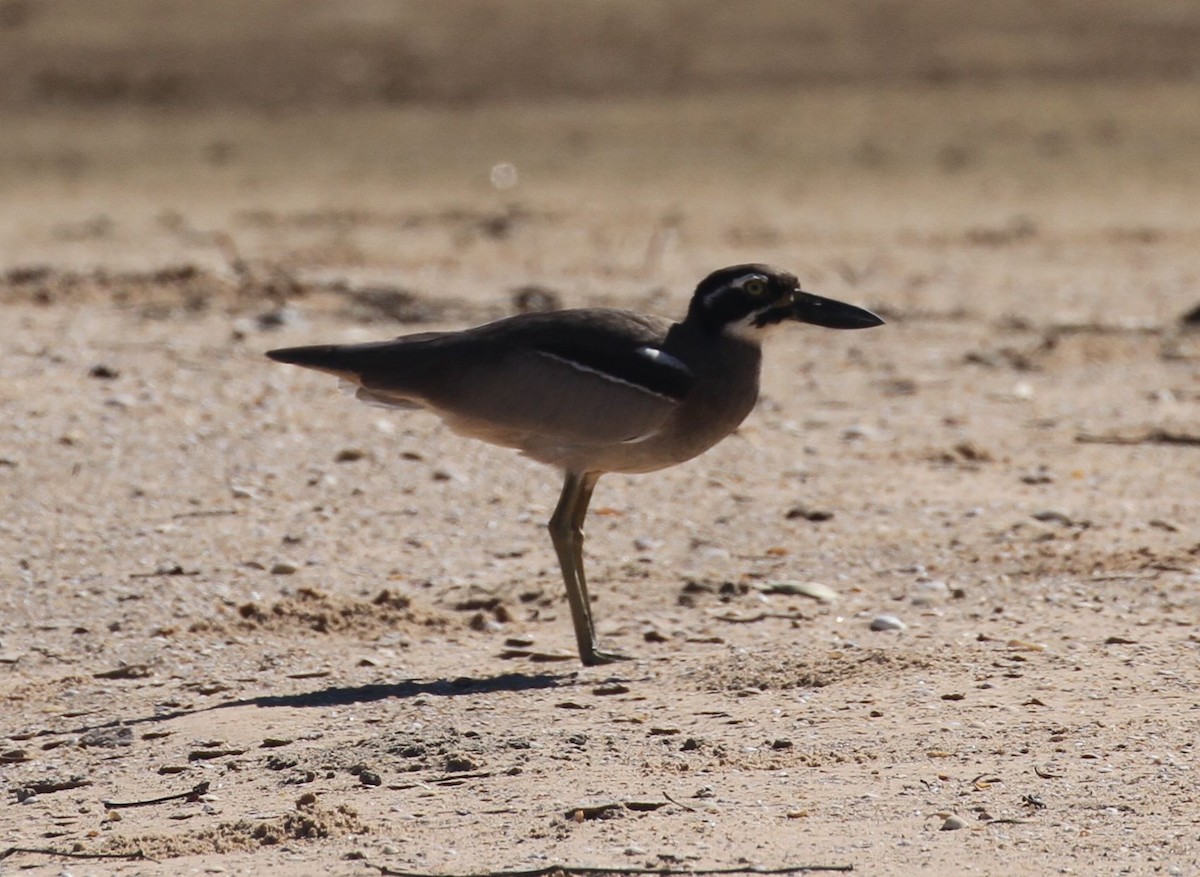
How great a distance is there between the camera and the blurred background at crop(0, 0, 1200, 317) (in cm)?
1530

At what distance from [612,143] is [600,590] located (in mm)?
15340

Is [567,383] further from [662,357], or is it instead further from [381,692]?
[381,692]

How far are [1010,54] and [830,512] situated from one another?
1831cm

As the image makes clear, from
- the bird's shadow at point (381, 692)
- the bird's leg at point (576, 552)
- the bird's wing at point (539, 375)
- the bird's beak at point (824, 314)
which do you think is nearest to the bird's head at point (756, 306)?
the bird's beak at point (824, 314)

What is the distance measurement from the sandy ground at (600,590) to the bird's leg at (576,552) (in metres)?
0.11

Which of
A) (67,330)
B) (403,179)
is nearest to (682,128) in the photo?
(403,179)

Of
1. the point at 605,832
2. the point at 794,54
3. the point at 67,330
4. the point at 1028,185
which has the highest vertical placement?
the point at 794,54

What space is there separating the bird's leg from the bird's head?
2.16 ft

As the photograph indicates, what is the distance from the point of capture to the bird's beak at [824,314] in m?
6.57

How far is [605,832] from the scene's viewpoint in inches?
188

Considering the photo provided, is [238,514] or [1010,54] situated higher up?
[1010,54]

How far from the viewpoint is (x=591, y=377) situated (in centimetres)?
634

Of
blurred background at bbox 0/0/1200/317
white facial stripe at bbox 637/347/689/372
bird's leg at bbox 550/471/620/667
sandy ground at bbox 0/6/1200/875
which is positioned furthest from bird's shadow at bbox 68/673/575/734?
blurred background at bbox 0/0/1200/317

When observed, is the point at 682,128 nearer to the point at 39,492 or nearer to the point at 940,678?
the point at 39,492
